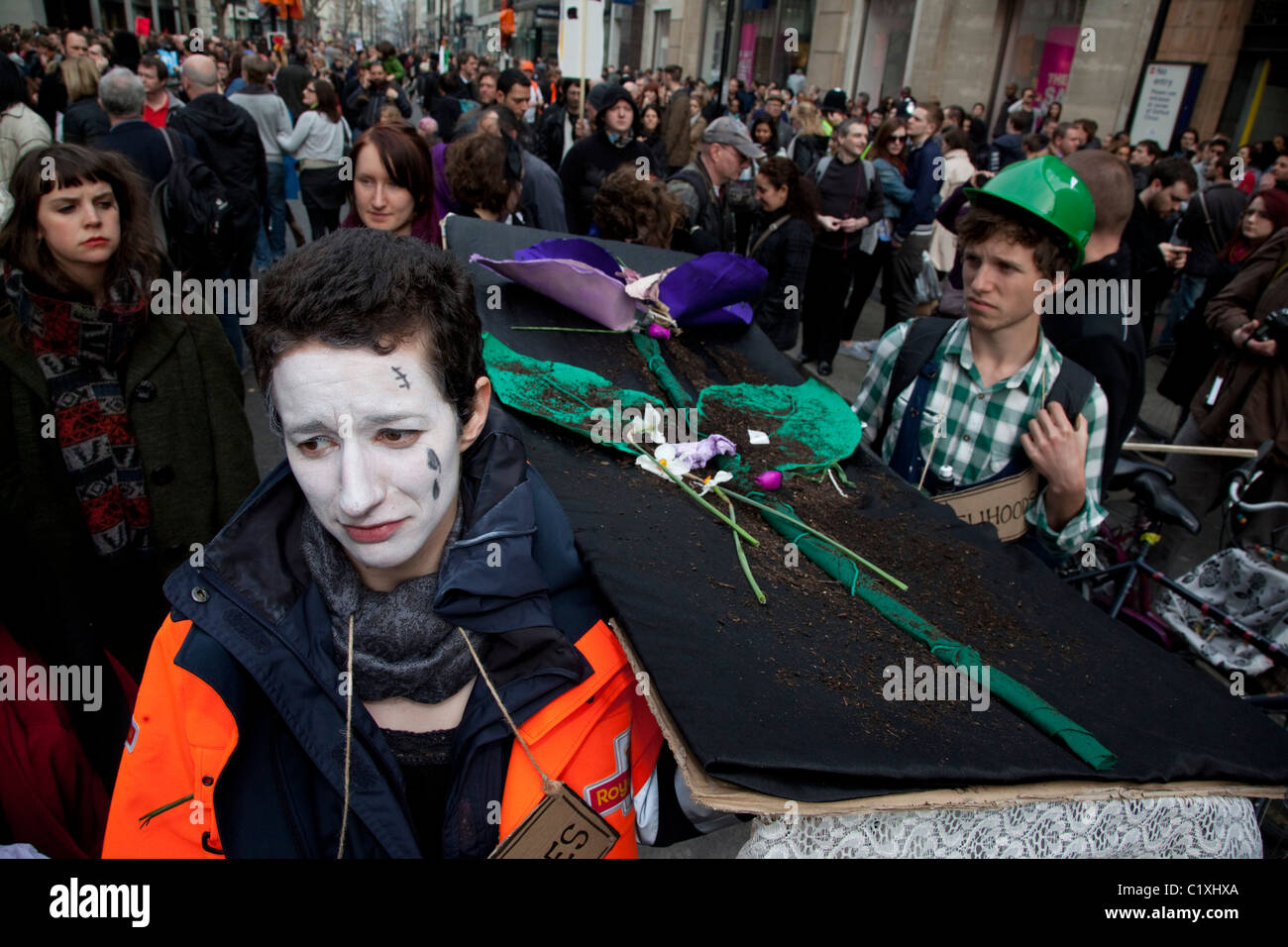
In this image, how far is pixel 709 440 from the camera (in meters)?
1.91

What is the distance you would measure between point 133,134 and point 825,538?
17.2ft

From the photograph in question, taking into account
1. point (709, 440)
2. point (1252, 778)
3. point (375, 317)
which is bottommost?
point (1252, 778)

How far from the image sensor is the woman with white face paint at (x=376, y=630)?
4.45ft

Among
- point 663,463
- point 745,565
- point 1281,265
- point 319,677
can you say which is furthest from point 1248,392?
point 319,677

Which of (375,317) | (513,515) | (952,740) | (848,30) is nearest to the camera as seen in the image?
(952,740)

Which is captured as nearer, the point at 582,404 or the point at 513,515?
the point at 513,515

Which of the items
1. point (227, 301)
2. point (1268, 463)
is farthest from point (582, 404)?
point (227, 301)

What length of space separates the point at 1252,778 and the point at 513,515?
1245 millimetres

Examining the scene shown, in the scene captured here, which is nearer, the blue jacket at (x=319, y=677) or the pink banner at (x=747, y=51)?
the blue jacket at (x=319, y=677)

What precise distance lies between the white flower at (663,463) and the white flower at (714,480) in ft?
0.18

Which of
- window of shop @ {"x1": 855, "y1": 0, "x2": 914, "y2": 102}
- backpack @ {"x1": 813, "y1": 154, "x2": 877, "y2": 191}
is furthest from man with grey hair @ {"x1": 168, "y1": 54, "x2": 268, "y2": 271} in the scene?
window of shop @ {"x1": 855, "y1": 0, "x2": 914, "y2": 102}

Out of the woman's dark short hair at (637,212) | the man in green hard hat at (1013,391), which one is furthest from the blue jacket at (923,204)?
the man in green hard hat at (1013,391)

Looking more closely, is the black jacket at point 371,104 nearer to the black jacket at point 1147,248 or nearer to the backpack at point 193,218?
the backpack at point 193,218

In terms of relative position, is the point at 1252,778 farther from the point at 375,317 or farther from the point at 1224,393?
the point at 1224,393
